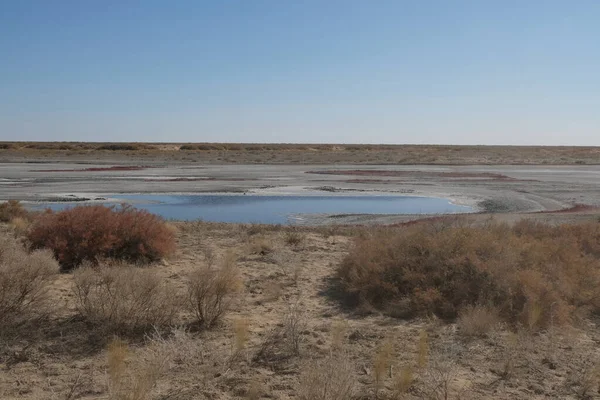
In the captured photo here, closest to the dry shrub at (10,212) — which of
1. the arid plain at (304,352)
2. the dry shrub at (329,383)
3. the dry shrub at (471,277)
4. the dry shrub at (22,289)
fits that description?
the arid plain at (304,352)

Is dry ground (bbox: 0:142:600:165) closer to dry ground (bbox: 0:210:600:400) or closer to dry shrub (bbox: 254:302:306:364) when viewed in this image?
dry ground (bbox: 0:210:600:400)

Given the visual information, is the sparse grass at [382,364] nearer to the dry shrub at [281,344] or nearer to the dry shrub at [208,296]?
the dry shrub at [281,344]

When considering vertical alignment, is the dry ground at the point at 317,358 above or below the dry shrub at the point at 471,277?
below

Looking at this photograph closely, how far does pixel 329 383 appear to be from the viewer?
573cm

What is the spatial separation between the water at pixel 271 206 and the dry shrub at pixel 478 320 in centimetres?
1374

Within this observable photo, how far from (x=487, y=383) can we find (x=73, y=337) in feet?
16.9

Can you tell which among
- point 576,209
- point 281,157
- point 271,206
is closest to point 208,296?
point 271,206

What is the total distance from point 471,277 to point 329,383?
4.58 metres

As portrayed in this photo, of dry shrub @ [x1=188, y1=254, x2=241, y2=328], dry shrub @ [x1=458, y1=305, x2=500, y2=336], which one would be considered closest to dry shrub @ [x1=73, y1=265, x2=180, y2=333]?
dry shrub @ [x1=188, y1=254, x2=241, y2=328]

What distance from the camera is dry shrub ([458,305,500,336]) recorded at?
815 centimetres

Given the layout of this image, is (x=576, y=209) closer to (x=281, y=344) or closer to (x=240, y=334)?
(x=281, y=344)

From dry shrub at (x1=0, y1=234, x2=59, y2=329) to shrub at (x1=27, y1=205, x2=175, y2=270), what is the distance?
2.61 meters

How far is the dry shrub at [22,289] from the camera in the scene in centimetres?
792

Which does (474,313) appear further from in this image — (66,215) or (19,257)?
(66,215)
